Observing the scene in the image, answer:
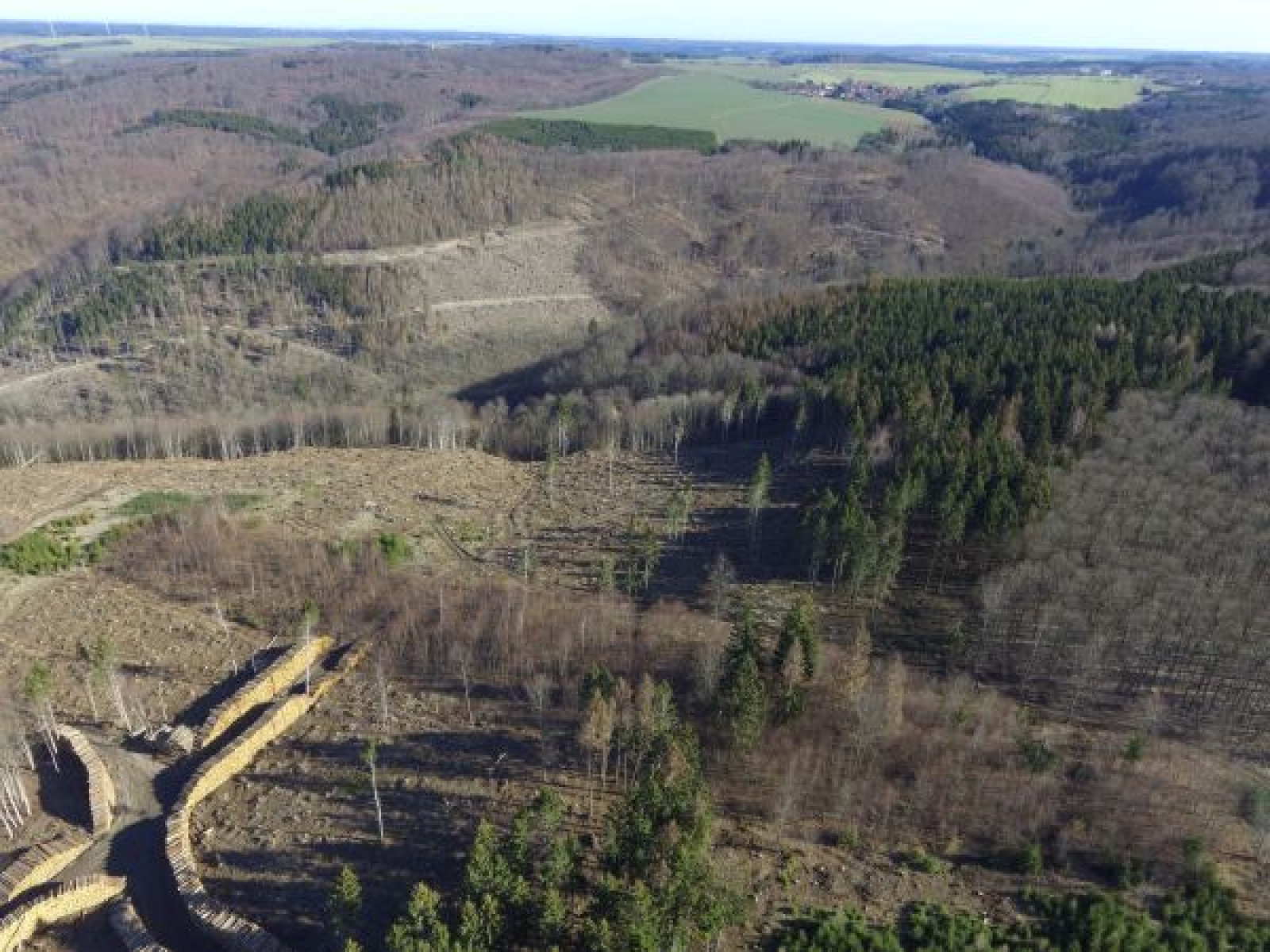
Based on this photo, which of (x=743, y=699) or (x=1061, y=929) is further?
(x=743, y=699)

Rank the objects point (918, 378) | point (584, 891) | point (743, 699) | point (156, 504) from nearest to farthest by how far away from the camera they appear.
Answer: point (584, 891) → point (743, 699) → point (156, 504) → point (918, 378)

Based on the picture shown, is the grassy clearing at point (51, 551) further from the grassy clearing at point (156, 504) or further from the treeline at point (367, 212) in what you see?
the treeline at point (367, 212)

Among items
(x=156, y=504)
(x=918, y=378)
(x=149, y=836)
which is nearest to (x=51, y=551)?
(x=156, y=504)

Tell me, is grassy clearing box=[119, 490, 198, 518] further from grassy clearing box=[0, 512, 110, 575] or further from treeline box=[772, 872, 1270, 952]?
treeline box=[772, 872, 1270, 952]

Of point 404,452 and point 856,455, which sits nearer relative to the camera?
point 856,455

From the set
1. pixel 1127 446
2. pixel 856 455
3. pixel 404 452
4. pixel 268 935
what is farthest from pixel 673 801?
pixel 404 452

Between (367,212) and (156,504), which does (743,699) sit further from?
(367,212)

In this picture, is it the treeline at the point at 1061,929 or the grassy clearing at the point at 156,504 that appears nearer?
the treeline at the point at 1061,929

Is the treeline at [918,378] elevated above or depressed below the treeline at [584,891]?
above

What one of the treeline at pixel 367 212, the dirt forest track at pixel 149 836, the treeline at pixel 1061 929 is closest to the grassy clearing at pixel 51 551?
the dirt forest track at pixel 149 836

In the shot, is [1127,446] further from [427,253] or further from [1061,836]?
[427,253]

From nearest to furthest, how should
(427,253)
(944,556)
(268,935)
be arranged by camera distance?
(268,935), (944,556), (427,253)
